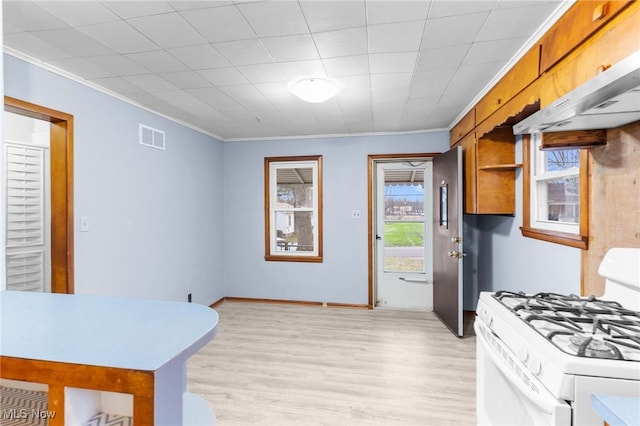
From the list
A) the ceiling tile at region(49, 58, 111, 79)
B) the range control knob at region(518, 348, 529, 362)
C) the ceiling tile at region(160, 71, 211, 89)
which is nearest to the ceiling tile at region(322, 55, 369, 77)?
the ceiling tile at region(160, 71, 211, 89)

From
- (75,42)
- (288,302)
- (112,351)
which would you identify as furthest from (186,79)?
(288,302)

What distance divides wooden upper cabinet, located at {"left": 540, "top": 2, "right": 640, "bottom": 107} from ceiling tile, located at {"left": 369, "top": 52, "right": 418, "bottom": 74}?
2.61ft

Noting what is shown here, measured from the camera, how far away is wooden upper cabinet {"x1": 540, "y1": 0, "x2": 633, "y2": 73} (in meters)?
1.29

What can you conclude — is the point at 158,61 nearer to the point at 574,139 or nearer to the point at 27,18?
the point at 27,18

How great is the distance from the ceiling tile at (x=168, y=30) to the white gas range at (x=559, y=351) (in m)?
2.13

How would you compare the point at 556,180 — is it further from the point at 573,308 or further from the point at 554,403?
the point at 554,403

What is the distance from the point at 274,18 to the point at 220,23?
0.30 metres

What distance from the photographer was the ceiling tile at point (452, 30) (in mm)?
1678

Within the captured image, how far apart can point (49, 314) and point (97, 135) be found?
7.04 feet

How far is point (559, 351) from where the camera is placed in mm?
940

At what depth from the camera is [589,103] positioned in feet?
3.56

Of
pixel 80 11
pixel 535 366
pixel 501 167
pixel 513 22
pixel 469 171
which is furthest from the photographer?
pixel 469 171

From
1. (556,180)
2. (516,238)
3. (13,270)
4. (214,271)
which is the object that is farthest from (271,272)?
(556,180)

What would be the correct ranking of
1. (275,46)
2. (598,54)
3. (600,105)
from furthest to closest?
(275,46)
(598,54)
(600,105)
